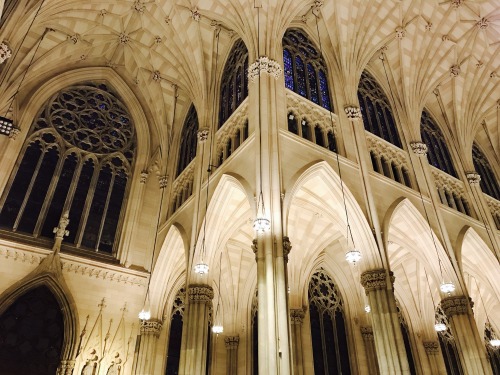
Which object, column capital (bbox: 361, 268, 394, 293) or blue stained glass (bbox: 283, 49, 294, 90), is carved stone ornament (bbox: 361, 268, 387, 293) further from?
blue stained glass (bbox: 283, 49, 294, 90)

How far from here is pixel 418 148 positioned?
15688 millimetres

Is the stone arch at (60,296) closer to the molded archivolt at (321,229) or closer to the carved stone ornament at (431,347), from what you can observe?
the molded archivolt at (321,229)

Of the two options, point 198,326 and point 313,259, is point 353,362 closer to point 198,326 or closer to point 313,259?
point 313,259

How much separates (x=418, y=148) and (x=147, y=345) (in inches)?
477

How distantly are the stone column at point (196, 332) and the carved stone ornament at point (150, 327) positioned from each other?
10.3ft

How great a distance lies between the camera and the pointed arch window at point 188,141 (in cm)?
1661

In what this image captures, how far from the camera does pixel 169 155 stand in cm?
1778

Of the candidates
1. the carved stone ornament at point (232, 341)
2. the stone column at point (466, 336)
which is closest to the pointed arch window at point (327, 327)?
the carved stone ornament at point (232, 341)

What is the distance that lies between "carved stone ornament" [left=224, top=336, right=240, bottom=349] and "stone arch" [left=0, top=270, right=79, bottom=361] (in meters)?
5.53

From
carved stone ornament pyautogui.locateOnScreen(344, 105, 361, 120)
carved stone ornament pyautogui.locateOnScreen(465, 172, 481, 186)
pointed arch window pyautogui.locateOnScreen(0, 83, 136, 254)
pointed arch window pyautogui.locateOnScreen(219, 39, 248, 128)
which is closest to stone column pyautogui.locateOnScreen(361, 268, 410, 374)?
carved stone ornament pyautogui.locateOnScreen(344, 105, 361, 120)

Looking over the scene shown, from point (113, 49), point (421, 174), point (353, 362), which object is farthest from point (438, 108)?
point (113, 49)

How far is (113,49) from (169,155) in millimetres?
5301

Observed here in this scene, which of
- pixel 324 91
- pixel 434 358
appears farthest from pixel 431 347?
pixel 324 91

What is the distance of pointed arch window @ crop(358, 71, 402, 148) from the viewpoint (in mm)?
16022
